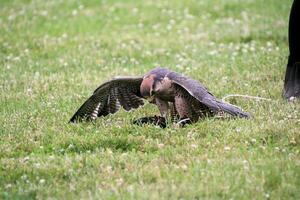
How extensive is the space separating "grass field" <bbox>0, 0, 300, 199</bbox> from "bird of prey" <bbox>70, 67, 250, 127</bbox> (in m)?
0.16

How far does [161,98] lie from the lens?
655 cm

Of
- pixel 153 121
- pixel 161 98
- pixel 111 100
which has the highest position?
pixel 161 98

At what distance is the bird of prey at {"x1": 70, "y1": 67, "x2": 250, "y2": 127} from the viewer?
6.43 m

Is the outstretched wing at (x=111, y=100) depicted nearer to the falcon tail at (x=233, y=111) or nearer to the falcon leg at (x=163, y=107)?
the falcon leg at (x=163, y=107)

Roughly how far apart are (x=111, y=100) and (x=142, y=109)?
48 centimetres

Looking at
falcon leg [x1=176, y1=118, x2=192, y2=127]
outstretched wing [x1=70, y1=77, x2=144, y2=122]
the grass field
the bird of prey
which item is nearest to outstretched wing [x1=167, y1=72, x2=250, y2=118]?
the bird of prey

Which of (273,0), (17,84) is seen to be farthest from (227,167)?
(273,0)

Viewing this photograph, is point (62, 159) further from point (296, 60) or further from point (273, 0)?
point (273, 0)

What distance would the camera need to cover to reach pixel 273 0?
13.4 m

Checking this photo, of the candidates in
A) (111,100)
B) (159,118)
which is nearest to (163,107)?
(159,118)

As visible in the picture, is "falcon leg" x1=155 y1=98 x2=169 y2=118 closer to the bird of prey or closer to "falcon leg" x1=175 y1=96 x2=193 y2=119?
the bird of prey

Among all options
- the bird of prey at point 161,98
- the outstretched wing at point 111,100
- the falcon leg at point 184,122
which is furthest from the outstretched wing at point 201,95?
the outstretched wing at point 111,100

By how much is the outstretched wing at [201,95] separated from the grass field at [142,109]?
16 cm

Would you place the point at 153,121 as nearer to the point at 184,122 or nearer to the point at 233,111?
the point at 184,122
